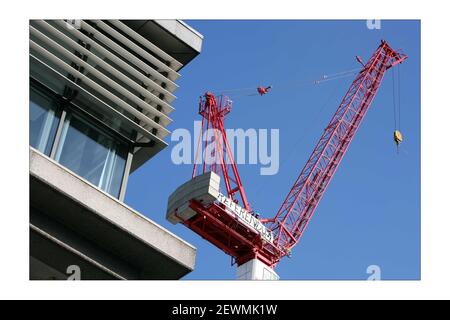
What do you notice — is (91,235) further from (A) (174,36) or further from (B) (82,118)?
(A) (174,36)

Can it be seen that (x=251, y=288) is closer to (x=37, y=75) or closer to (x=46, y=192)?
(x=46, y=192)

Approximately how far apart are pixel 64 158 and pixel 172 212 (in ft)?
202

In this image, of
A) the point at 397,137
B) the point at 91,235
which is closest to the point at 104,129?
the point at 91,235

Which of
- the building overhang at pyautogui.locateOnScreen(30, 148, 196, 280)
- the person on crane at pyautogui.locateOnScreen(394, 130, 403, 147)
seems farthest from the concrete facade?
the person on crane at pyautogui.locateOnScreen(394, 130, 403, 147)

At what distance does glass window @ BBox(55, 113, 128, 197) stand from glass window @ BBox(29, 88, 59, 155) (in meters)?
0.37

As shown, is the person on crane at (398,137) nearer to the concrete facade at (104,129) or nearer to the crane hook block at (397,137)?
the crane hook block at (397,137)

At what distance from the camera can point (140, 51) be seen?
31.4 metres

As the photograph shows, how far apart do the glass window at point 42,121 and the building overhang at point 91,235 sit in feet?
5.70

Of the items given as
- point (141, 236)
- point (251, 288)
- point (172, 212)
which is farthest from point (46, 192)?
point (172, 212)

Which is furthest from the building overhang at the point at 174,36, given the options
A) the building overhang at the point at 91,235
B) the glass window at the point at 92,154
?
the building overhang at the point at 91,235

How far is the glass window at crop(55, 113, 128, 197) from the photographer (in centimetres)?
2852

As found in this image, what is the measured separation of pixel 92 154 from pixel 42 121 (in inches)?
79.4

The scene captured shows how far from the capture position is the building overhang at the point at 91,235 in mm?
26266

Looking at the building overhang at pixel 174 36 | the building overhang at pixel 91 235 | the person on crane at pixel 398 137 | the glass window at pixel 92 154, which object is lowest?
the building overhang at pixel 91 235
